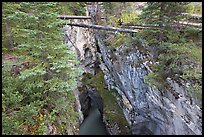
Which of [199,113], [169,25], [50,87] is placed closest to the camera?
[50,87]

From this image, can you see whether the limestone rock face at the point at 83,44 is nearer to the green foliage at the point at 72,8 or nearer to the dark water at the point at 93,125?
the green foliage at the point at 72,8

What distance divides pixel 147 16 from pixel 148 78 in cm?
365

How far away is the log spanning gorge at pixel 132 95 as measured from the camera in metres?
11.3

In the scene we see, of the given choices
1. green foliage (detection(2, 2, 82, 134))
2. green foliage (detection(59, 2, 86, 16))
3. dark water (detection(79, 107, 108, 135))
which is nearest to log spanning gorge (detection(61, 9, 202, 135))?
dark water (detection(79, 107, 108, 135))

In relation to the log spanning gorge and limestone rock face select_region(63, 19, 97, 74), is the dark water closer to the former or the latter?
the log spanning gorge

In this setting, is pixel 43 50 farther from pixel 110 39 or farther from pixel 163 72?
pixel 110 39

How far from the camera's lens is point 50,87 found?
853 cm

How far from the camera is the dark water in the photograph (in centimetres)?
1830

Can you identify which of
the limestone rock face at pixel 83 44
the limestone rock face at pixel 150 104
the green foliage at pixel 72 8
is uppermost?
the green foliage at pixel 72 8

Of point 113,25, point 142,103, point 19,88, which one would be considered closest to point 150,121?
point 142,103

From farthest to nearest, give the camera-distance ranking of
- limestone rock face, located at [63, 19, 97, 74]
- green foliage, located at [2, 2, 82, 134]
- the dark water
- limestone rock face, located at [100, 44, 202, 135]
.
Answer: the dark water
limestone rock face, located at [63, 19, 97, 74]
limestone rock face, located at [100, 44, 202, 135]
green foliage, located at [2, 2, 82, 134]

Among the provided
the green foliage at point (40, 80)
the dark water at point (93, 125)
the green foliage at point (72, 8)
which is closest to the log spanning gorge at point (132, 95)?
the dark water at point (93, 125)

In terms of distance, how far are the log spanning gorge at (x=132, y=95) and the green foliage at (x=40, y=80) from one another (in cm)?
449

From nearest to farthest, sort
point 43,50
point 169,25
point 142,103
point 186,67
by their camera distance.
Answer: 1. point 43,50
2. point 186,67
3. point 169,25
4. point 142,103
